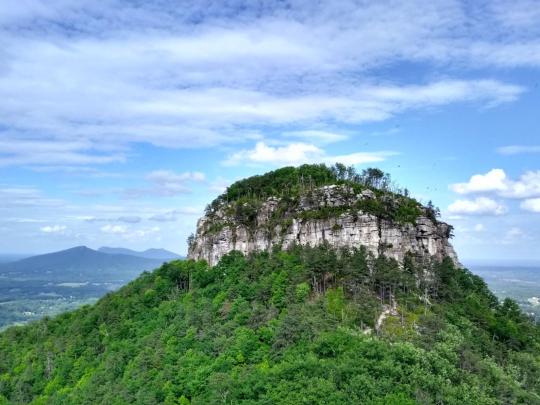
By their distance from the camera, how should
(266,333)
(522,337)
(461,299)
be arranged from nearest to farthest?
(266,333) < (522,337) < (461,299)

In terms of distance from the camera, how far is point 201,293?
9025 cm

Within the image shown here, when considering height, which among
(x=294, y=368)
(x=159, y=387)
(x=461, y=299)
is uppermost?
(x=461, y=299)

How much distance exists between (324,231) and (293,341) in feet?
86.7

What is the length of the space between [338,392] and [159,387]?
87.3 feet

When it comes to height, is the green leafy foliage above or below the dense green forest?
above

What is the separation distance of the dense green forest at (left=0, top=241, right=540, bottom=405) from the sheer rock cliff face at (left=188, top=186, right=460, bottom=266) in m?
2.45

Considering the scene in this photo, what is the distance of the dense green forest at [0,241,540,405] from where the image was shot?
185 feet

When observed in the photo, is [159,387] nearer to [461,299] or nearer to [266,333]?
[266,333]

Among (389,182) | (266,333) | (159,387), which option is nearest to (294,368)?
(266,333)

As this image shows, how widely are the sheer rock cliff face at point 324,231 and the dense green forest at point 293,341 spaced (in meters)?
2.45

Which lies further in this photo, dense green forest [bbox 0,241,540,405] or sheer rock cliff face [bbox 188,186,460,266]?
sheer rock cliff face [bbox 188,186,460,266]

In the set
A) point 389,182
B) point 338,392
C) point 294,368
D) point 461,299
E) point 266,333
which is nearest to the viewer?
point 338,392

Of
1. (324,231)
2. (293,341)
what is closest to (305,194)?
(324,231)

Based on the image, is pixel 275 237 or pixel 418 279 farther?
pixel 275 237
